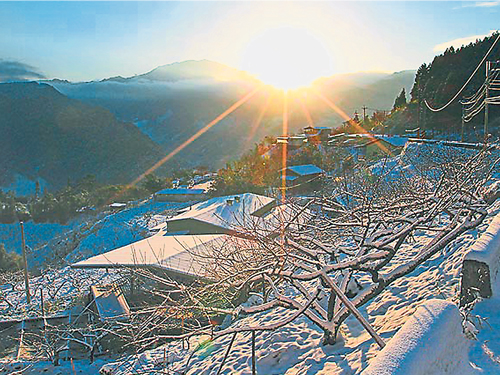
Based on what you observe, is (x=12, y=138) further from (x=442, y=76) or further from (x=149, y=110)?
(x=442, y=76)

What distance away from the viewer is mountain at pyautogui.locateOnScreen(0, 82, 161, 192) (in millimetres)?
80188

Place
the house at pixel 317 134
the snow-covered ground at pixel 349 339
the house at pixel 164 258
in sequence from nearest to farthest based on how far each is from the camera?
1. the snow-covered ground at pixel 349 339
2. the house at pixel 164 258
3. the house at pixel 317 134

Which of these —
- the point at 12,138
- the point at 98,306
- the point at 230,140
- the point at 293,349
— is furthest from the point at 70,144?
the point at 293,349

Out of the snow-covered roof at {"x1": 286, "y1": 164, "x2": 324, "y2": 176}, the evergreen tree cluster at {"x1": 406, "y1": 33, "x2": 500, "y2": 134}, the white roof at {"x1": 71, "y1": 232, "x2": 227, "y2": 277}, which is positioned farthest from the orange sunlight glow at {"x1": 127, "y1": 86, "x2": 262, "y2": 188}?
the white roof at {"x1": 71, "y1": 232, "x2": 227, "y2": 277}

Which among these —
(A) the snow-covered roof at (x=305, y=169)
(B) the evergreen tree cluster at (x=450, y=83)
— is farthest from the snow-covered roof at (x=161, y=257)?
(B) the evergreen tree cluster at (x=450, y=83)

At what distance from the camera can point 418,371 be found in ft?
9.18

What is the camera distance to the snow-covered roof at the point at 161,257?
12.2m

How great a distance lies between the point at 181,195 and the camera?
40.5 meters

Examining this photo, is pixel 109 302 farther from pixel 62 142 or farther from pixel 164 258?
pixel 62 142

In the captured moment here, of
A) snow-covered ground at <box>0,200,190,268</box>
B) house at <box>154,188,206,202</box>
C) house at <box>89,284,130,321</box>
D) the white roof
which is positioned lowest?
snow-covered ground at <box>0,200,190,268</box>

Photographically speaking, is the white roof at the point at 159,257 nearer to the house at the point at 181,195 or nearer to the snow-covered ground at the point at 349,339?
the snow-covered ground at the point at 349,339

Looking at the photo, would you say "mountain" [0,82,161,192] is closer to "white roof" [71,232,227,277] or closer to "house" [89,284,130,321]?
"white roof" [71,232,227,277]

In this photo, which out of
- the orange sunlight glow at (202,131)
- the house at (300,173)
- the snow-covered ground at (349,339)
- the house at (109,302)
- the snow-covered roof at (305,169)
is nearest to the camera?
the snow-covered ground at (349,339)

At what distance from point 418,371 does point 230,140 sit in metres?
116
